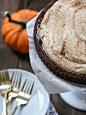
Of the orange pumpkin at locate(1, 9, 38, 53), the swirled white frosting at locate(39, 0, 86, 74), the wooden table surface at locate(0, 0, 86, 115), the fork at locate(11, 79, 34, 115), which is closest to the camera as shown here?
the swirled white frosting at locate(39, 0, 86, 74)

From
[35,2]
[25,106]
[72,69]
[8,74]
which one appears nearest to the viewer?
[72,69]

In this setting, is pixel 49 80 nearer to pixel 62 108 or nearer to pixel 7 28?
pixel 62 108

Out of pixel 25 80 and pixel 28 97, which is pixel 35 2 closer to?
pixel 25 80

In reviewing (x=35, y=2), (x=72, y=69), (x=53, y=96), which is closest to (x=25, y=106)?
(x=53, y=96)

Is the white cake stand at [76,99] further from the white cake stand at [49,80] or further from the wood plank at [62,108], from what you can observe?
the white cake stand at [49,80]

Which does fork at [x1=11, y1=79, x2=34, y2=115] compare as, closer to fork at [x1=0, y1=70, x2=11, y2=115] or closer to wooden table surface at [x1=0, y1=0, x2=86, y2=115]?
fork at [x1=0, y1=70, x2=11, y2=115]

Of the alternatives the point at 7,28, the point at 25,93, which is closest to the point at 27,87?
the point at 25,93

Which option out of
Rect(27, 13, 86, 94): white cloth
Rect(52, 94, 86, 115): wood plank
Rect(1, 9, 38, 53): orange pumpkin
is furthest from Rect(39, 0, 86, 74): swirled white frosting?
Rect(1, 9, 38, 53): orange pumpkin
